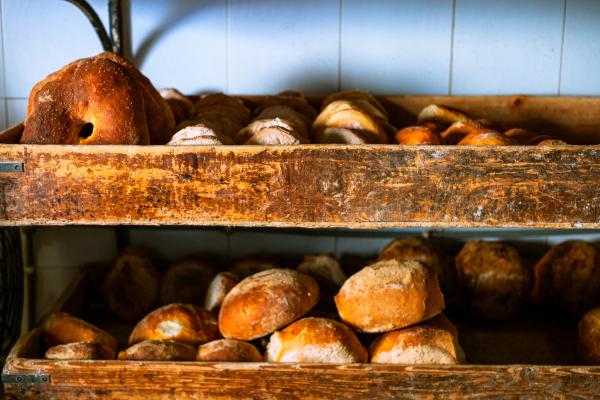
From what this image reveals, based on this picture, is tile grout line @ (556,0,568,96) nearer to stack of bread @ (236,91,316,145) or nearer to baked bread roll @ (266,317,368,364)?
stack of bread @ (236,91,316,145)

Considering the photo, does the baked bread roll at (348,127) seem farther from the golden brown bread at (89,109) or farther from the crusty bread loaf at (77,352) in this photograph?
the crusty bread loaf at (77,352)

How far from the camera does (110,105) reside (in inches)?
54.2

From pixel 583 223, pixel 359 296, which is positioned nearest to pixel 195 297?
pixel 359 296

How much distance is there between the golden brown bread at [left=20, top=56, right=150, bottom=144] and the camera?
137 centimetres

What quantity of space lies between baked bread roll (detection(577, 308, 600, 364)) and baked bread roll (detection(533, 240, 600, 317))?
10.2 inches

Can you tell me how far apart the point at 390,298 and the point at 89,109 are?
2.70 feet

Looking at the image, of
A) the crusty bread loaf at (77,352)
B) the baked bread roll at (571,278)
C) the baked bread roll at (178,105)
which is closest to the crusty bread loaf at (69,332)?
the crusty bread loaf at (77,352)

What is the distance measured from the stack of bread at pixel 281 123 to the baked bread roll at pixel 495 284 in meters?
0.73

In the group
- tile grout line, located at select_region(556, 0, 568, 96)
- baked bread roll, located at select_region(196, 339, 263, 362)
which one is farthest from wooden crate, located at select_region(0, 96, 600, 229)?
tile grout line, located at select_region(556, 0, 568, 96)

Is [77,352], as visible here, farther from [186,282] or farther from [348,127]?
[348,127]

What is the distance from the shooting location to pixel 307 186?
1.30 m

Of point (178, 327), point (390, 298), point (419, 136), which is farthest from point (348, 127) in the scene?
point (178, 327)

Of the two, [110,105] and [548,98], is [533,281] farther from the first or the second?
[110,105]

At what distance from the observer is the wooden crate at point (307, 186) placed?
1.28 meters
